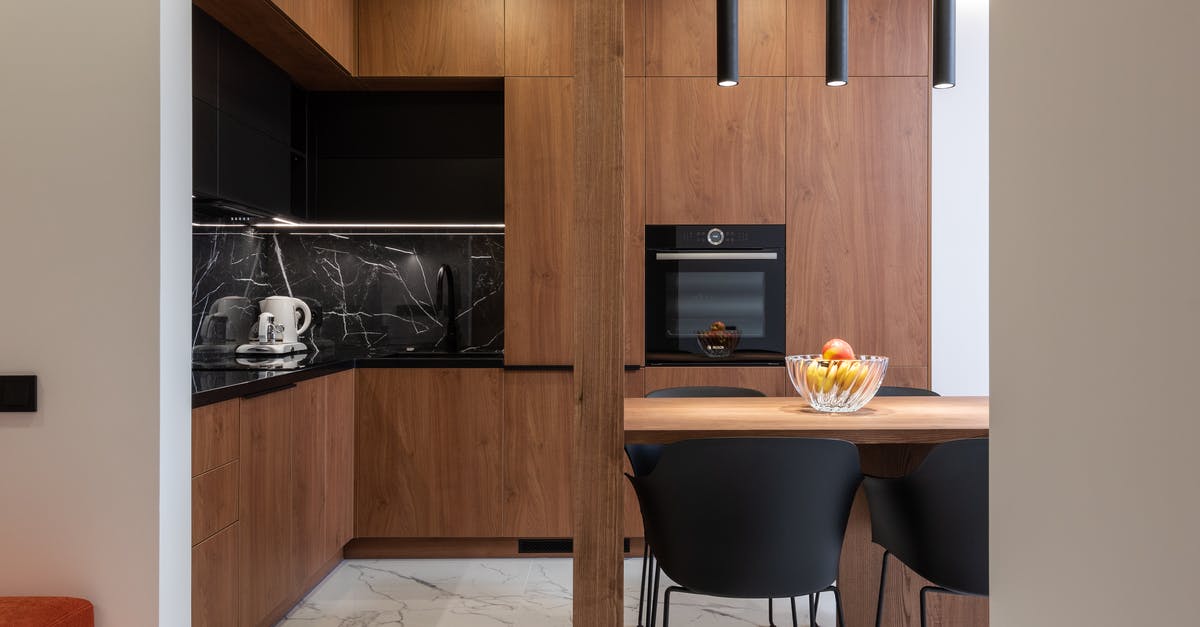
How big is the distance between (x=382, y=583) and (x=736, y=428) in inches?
75.6

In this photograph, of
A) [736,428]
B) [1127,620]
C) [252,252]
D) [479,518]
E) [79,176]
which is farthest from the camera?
[252,252]

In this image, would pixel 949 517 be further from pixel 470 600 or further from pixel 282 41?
pixel 282 41

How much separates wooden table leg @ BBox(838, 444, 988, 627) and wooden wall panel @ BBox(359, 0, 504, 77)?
239cm

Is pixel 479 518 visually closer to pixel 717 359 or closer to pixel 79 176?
pixel 717 359

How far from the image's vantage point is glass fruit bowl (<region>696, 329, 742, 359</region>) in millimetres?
3395

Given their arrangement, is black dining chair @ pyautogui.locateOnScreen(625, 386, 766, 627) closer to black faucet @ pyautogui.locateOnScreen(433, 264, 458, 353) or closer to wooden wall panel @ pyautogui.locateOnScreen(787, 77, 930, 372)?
wooden wall panel @ pyautogui.locateOnScreen(787, 77, 930, 372)

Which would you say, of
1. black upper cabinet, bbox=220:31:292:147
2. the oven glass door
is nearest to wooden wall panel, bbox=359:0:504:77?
black upper cabinet, bbox=220:31:292:147

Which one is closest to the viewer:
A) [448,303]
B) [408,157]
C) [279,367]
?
[279,367]

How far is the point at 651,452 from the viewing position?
229 centimetres

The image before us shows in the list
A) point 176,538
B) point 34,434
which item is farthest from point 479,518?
point 34,434

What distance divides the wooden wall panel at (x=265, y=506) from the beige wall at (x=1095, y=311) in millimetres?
2190

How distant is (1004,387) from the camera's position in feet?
1.70

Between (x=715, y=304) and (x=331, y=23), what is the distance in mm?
2053

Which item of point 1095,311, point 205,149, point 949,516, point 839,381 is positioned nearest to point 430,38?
point 205,149
